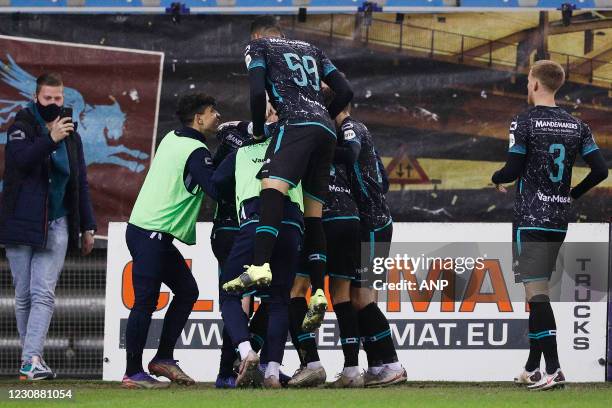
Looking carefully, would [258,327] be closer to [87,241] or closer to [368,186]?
[368,186]

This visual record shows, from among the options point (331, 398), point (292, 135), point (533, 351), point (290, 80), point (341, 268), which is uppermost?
point (290, 80)

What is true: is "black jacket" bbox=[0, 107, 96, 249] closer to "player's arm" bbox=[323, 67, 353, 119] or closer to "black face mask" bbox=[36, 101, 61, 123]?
"black face mask" bbox=[36, 101, 61, 123]

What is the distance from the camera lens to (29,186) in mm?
8836

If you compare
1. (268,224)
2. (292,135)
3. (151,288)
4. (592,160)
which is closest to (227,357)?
(151,288)

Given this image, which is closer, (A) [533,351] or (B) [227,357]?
(B) [227,357]

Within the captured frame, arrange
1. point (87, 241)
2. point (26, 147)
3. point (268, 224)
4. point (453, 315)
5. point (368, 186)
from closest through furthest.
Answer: point (268, 224)
point (368, 186)
point (26, 147)
point (87, 241)
point (453, 315)

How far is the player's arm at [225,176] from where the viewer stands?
25.7 feet

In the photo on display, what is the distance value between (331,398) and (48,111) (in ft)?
10.2

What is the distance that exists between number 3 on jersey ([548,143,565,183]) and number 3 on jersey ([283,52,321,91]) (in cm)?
149

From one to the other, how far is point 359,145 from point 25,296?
2545 mm

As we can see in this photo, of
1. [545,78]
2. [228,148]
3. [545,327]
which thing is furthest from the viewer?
[228,148]

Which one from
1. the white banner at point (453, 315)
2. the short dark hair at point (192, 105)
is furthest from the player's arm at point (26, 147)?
the white banner at point (453, 315)

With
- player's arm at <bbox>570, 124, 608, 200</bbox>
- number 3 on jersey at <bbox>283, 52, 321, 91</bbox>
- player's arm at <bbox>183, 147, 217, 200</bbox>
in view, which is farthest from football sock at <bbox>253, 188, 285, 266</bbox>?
player's arm at <bbox>570, 124, 608, 200</bbox>

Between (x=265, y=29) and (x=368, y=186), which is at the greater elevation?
(x=265, y=29)
